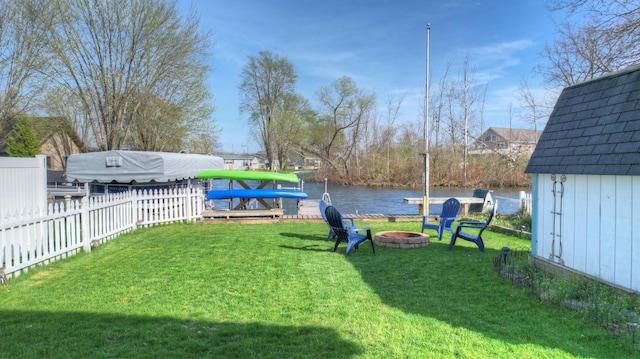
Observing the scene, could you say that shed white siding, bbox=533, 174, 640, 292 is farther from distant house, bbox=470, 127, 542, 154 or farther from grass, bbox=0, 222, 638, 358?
distant house, bbox=470, 127, 542, 154

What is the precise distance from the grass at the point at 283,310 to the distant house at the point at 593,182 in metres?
0.93

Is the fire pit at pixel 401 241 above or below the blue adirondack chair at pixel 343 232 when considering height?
below

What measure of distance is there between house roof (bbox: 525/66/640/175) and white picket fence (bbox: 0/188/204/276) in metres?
7.72

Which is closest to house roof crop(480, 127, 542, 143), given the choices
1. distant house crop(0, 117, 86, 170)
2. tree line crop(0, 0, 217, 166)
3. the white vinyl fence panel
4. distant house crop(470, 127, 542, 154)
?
distant house crop(470, 127, 542, 154)

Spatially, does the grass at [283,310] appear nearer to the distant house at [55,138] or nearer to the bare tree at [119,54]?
the bare tree at [119,54]

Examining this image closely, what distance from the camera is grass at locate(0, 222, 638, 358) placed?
3264 millimetres

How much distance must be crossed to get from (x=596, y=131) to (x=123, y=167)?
38.3 ft

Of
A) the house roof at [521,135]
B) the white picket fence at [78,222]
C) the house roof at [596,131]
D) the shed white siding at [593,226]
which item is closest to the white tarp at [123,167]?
the white picket fence at [78,222]

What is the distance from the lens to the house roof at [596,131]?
14.4 ft

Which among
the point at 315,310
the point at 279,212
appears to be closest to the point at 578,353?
the point at 315,310

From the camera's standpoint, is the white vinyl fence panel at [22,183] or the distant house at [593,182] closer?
the distant house at [593,182]

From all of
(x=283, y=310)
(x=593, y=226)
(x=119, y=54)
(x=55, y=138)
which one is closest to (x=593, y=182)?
(x=593, y=226)

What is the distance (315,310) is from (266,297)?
0.74m

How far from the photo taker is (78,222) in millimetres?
7215
